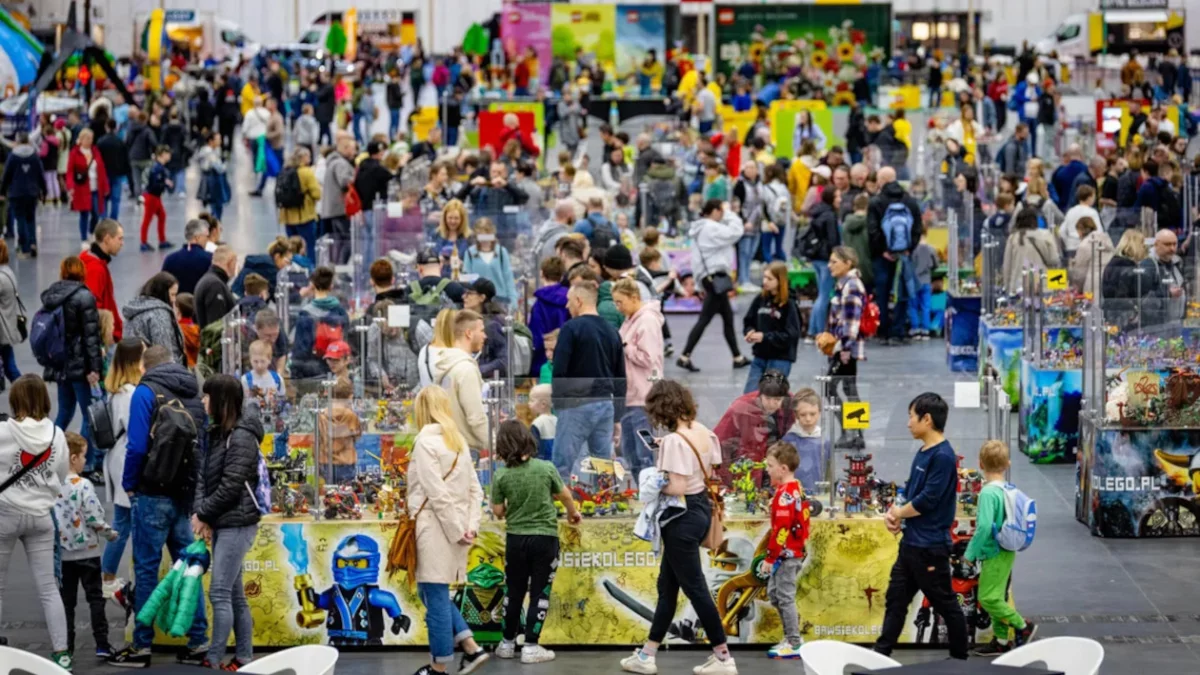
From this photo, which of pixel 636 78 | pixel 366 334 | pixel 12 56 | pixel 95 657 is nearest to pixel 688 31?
pixel 636 78

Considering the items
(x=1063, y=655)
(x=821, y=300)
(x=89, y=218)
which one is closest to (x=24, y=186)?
(x=89, y=218)

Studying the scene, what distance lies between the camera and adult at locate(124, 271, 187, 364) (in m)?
11.9

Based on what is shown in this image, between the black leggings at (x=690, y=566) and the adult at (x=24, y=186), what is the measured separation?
1470cm

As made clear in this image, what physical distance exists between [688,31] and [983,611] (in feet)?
130

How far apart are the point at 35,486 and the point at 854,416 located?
3725 millimetres

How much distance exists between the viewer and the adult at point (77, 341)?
40.6 feet

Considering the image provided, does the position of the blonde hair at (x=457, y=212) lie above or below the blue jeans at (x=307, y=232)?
above

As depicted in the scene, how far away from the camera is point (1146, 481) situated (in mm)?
11141

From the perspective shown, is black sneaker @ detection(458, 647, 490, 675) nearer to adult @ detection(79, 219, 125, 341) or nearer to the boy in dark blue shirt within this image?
the boy in dark blue shirt

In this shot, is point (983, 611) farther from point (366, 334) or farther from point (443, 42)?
point (443, 42)

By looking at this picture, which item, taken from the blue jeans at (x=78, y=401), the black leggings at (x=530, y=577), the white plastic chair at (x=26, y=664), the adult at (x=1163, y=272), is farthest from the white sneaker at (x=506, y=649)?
the adult at (x=1163, y=272)

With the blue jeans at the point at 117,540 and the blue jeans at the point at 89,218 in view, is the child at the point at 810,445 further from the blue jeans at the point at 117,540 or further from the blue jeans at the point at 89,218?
the blue jeans at the point at 89,218

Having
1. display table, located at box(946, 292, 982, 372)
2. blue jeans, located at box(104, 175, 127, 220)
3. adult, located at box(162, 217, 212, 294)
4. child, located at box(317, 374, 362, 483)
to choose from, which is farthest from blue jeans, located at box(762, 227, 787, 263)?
child, located at box(317, 374, 362, 483)

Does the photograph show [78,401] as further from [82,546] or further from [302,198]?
[302,198]
